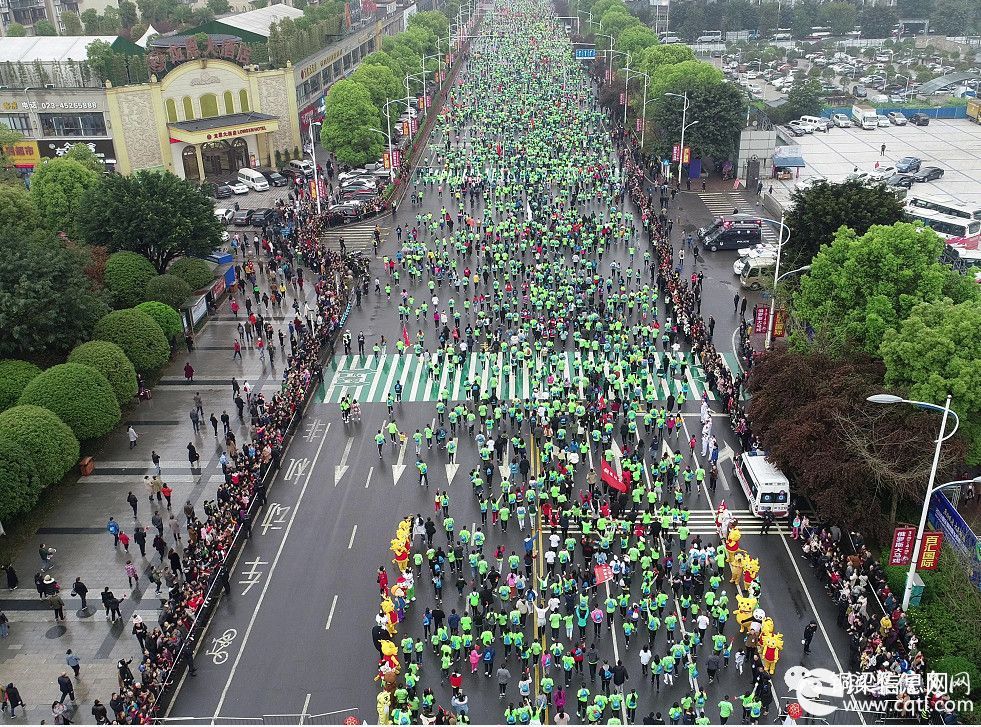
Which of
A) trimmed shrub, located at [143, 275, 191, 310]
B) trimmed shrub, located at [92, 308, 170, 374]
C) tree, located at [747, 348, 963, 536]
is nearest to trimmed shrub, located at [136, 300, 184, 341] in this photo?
trimmed shrub, located at [143, 275, 191, 310]

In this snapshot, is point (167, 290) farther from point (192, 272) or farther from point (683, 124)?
point (683, 124)

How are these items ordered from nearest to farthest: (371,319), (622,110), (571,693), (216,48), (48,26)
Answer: (571,693)
(371,319)
(216,48)
(622,110)
(48,26)

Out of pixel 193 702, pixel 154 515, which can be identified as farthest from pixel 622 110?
pixel 193 702

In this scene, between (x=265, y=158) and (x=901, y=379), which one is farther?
(x=265, y=158)

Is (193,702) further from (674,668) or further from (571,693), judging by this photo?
(674,668)

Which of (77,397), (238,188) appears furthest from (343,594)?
(238,188)
